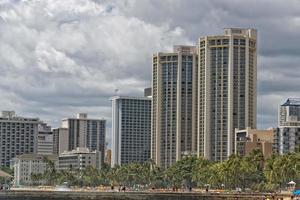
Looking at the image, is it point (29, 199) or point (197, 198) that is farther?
point (29, 199)

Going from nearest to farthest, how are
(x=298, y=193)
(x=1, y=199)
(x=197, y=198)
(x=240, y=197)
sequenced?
(x=298, y=193) → (x=240, y=197) → (x=197, y=198) → (x=1, y=199)

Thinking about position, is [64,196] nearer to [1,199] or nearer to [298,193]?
[1,199]

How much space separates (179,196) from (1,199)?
140 ft

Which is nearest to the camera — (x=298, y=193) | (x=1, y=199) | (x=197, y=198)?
(x=298, y=193)

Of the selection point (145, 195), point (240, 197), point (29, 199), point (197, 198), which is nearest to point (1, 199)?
point (29, 199)

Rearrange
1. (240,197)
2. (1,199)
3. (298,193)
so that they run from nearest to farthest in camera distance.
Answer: (298,193), (240,197), (1,199)

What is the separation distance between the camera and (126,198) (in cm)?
19138

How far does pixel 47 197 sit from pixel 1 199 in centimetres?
1206

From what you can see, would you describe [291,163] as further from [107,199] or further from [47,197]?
[47,197]

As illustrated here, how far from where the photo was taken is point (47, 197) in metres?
198

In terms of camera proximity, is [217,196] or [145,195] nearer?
[217,196]

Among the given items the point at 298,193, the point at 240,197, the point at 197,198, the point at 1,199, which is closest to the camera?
the point at 298,193

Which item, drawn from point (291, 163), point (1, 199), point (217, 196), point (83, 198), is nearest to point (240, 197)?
point (217, 196)

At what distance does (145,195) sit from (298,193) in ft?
155
